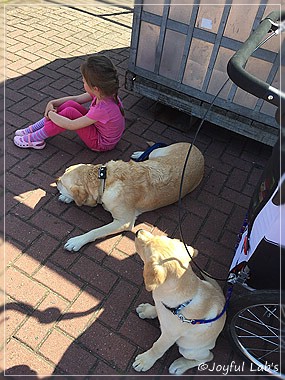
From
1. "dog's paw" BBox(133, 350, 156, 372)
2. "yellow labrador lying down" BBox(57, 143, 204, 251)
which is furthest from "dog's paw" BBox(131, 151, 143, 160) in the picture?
"dog's paw" BBox(133, 350, 156, 372)

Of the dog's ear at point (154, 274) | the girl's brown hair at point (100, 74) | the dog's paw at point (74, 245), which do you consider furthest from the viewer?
the girl's brown hair at point (100, 74)

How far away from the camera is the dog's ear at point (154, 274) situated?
6.82ft

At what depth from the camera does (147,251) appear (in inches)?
86.3

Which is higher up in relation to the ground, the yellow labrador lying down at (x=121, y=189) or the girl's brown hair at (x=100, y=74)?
the girl's brown hair at (x=100, y=74)

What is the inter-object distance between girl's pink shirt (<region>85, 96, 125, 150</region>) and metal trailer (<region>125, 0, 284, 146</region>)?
93 centimetres

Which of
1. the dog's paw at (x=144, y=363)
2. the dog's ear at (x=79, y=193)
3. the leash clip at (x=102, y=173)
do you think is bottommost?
the dog's paw at (x=144, y=363)

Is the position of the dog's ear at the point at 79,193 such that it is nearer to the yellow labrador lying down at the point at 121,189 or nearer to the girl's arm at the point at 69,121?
the yellow labrador lying down at the point at 121,189

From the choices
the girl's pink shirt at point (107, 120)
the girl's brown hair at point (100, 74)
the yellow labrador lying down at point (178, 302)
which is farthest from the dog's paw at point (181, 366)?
the girl's brown hair at point (100, 74)

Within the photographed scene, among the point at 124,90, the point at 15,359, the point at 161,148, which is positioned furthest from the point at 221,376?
the point at 124,90

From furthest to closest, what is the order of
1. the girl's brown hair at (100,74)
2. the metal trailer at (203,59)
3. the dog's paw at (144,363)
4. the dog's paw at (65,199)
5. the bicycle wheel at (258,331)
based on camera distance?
the metal trailer at (203,59)
the girl's brown hair at (100,74)
the dog's paw at (65,199)
the dog's paw at (144,363)
the bicycle wheel at (258,331)

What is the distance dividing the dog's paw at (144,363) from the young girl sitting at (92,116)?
7.77 ft

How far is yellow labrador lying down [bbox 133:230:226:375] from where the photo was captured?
2.16m

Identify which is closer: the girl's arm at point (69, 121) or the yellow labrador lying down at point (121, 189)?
the yellow labrador lying down at point (121, 189)

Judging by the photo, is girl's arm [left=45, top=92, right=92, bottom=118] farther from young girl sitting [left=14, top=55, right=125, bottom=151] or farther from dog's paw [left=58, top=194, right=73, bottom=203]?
dog's paw [left=58, top=194, right=73, bottom=203]
